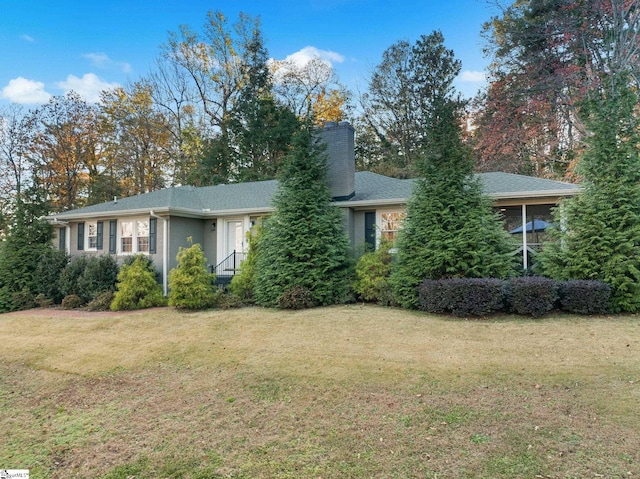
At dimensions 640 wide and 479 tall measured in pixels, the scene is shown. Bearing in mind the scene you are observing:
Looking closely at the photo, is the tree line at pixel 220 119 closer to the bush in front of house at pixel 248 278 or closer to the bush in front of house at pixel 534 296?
the bush in front of house at pixel 248 278

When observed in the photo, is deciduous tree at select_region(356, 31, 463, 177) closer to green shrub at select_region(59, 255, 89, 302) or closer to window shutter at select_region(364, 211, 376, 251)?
window shutter at select_region(364, 211, 376, 251)

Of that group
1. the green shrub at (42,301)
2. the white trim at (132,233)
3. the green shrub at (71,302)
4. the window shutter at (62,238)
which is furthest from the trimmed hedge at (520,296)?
the window shutter at (62,238)

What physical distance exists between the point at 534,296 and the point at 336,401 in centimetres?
559

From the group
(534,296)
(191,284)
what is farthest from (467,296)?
(191,284)

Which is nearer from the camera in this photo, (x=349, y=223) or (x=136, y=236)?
(x=349, y=223)

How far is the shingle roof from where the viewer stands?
35.3ft

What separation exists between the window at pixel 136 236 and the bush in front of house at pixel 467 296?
32.2 ft

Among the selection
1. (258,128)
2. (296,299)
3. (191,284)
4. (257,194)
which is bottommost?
(296,299)

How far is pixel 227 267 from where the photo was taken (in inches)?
549

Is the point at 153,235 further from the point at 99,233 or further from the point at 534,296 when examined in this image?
the point at 534,296

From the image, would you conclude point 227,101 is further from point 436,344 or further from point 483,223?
point 436,344

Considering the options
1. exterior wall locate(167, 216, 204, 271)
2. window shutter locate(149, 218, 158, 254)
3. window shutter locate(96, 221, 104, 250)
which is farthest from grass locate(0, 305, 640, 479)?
window shutter locate(96, 221, 104, 250)

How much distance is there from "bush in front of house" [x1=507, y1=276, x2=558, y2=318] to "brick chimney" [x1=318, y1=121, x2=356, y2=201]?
5986 mm

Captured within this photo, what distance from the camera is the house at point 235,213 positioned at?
11336mm
